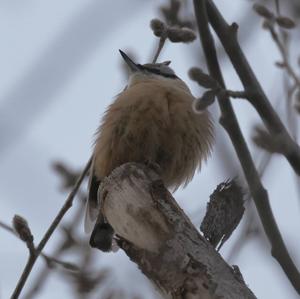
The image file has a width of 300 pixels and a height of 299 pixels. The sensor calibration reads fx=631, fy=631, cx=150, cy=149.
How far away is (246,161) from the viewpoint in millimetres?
1855

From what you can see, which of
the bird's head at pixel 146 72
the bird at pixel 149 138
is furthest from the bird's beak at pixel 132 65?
the bird at pixel 149 138

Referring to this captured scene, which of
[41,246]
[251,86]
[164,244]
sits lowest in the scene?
[41,246]

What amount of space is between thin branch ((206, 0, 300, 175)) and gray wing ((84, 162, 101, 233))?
1818 mm

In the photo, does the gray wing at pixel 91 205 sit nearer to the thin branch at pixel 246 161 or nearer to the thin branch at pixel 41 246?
the thin branch at pixel 41 246

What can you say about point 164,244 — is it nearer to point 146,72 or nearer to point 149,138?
point 149,138

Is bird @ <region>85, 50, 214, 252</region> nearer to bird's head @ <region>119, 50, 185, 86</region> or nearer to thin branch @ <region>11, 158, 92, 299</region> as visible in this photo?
bird's head @ <region>119, 50, 185, 86</region>

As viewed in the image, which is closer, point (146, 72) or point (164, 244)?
point (164, 244)

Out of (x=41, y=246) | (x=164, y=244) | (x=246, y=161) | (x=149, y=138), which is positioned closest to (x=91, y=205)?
(x=149, y=138)

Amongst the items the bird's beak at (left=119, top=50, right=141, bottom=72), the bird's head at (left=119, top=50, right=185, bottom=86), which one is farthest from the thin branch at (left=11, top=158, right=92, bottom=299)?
the bird's beak at (left=119, top=50, right=141, bottom=72)

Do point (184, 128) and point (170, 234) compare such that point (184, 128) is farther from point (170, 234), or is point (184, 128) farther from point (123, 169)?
point (170, 234)

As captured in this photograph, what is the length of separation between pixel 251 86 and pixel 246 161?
302 mm

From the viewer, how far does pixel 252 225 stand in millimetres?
2617

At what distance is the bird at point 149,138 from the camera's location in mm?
3812

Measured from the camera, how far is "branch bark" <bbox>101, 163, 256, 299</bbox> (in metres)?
2.38
